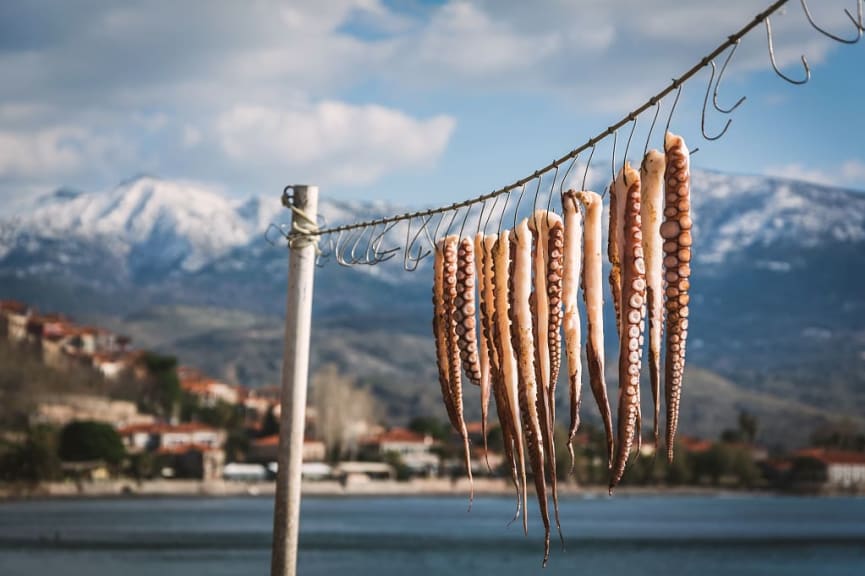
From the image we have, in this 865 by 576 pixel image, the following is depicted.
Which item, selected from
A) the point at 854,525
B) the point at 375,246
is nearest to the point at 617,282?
the point at 375,246

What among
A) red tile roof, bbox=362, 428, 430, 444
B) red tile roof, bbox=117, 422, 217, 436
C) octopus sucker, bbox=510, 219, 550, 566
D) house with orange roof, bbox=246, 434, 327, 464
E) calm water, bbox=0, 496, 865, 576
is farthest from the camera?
red tile roof, bbox=362, 428, 430, 444

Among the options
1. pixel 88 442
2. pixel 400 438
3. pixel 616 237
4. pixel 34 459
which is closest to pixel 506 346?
pixel 616 237

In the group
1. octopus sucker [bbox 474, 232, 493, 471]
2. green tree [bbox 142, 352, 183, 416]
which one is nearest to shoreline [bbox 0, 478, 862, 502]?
green tree [bbox 142, 352, 183, 416]

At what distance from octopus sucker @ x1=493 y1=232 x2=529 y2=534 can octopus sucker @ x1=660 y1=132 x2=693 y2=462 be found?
986mm

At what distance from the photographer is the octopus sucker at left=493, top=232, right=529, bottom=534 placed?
5508 millimetres

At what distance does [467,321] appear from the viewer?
6.05 m

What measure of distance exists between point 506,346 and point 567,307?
1.53 ft

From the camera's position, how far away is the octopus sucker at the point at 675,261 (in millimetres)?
4500

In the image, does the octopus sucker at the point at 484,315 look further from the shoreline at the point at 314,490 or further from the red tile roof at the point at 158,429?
the red tile roof at the point at 158,429

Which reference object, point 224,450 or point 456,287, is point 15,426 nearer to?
point 224,450

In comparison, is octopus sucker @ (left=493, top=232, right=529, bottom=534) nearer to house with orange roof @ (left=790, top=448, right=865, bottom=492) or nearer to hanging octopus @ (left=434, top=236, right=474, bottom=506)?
hanging octopus @ (left=434, top=236, right=474, bottom=506)

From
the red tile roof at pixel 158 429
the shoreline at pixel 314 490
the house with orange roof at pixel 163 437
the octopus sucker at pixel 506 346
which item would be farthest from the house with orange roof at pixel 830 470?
the octopus sucker at pixel 506 346

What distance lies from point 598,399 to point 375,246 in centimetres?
339

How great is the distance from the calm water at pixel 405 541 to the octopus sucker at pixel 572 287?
48.9 meters
